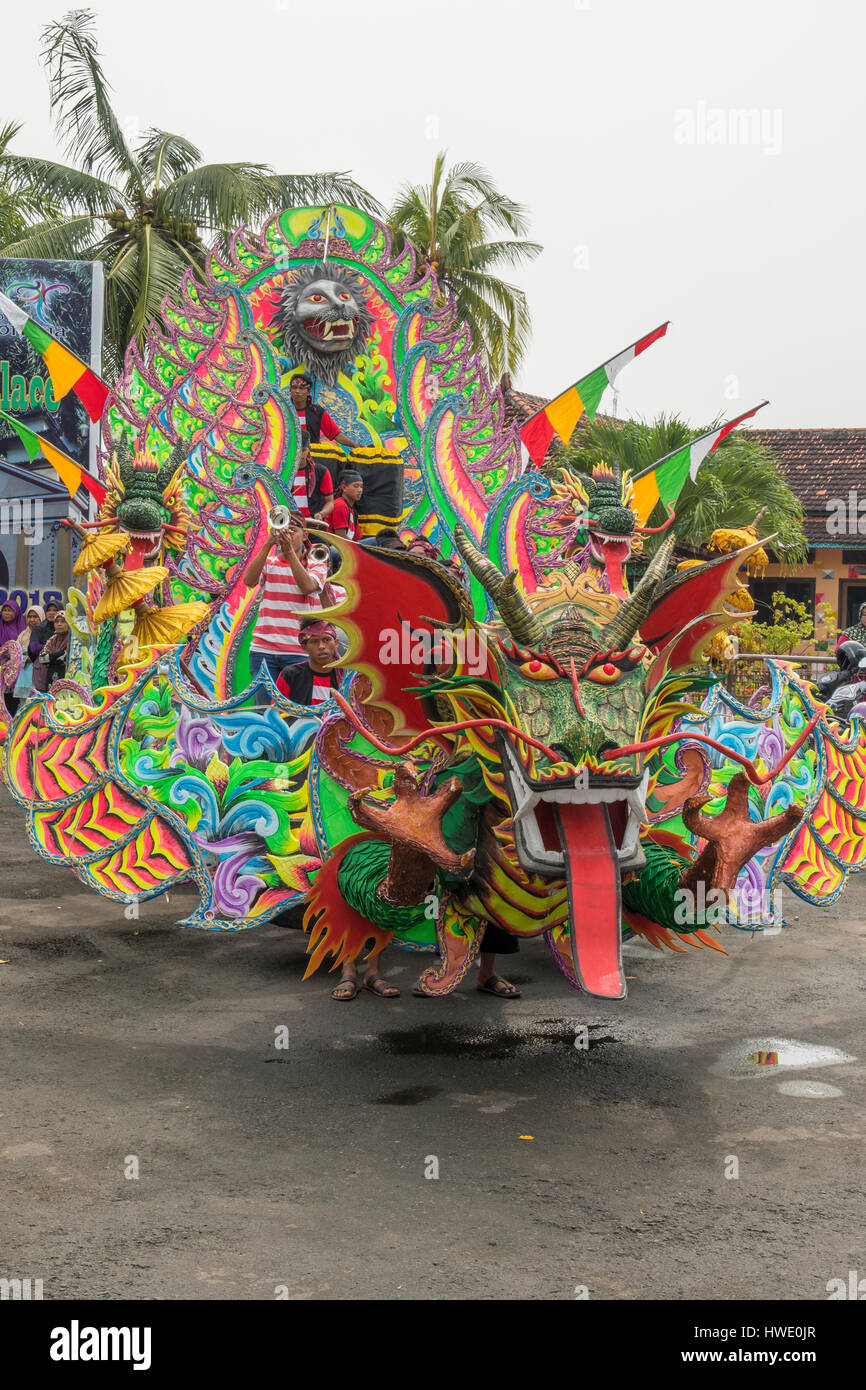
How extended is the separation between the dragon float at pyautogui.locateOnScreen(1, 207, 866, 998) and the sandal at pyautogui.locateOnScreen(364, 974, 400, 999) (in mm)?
351

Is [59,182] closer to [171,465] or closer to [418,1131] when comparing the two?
[171,465]

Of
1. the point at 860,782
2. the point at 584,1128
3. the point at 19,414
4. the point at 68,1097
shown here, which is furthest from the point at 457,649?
the point at 19,414

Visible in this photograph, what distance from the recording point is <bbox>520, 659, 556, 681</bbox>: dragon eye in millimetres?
4805

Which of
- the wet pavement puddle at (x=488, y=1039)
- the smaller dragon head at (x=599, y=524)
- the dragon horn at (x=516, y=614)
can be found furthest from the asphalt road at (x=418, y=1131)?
the smaller dragon head at (x=599, y=524)

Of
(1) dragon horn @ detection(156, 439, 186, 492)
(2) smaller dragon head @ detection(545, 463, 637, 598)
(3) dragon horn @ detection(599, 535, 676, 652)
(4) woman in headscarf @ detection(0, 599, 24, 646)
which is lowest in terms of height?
(3) dragon horn @ detection(599, 535, 676, 652)

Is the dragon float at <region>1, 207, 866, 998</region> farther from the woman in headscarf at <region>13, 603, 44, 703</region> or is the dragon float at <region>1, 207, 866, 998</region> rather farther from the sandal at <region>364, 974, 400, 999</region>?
the woman in headscarf at <region>13, 603, 44, 703</region>

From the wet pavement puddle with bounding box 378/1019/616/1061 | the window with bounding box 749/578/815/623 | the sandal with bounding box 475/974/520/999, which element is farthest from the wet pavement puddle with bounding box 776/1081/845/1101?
the window with bounding box 749/578/815/623

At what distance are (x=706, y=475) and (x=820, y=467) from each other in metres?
12.0

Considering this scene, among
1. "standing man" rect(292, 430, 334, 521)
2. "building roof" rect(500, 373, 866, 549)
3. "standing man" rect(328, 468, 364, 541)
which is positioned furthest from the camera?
"building roof" rect(500, 373, 866, 549)

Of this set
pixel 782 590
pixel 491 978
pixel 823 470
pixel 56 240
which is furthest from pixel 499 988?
pixel 823 470

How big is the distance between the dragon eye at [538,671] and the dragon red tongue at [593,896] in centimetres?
45

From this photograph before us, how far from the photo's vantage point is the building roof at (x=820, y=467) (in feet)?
82.1

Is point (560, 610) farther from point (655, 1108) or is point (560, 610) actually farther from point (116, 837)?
point (116, 837)

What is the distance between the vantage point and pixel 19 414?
637 inches
